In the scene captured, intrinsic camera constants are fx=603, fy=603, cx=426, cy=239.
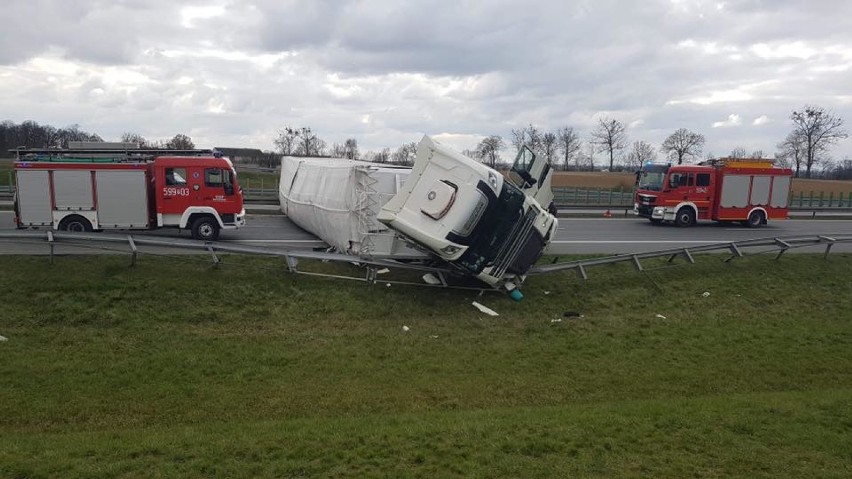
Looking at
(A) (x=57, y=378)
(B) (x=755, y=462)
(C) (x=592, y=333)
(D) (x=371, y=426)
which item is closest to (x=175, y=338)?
(A) (x=57, y=378)

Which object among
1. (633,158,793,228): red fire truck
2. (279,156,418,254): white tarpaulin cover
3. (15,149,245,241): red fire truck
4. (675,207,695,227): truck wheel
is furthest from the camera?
(675,207,695,227): truck wheel

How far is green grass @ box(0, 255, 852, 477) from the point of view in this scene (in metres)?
5.57

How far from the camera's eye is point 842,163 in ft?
291

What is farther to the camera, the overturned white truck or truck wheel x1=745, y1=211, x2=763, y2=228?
truck wheel x1=745, y1=211, x2=763, y2=228

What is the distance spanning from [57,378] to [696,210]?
2430cm

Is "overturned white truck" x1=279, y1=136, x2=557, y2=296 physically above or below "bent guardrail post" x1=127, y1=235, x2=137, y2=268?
above

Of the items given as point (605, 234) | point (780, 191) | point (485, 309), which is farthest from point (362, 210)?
point (780, 191)

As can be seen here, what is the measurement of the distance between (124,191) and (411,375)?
1134 centimetres

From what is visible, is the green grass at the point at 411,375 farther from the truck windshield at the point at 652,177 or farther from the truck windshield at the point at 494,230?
the truck windshield at the point at 652,177

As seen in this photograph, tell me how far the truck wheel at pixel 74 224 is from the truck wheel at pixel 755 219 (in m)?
25.2

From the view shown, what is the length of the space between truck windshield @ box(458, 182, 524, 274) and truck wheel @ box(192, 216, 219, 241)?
869 cm

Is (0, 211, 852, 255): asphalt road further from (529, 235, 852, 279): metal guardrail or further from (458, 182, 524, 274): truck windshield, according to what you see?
(458, 182, 524, 274): truck windshield

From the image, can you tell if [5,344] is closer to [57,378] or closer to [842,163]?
[57,378]

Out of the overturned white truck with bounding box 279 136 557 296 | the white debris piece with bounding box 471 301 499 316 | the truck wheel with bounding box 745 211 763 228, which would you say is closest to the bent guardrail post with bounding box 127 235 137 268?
the overturned white truck with bounding box 279 136 557 296
